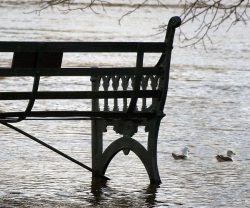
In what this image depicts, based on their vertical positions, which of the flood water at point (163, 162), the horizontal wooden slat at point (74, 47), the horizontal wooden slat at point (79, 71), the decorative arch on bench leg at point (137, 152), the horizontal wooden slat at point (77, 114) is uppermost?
the horizontal wooden slat at point (74, 47)

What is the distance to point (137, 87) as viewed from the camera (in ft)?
27.8

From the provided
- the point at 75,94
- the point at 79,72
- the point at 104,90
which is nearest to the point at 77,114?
the point at 75,94

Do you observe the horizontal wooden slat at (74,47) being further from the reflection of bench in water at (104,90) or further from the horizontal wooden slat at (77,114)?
the horizontal wooden slat at (77,114)

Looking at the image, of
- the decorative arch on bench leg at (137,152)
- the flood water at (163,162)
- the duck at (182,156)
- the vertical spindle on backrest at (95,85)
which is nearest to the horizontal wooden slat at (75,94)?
the decorative arch on bench leg at (137,152)

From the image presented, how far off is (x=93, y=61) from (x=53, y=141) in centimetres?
1232

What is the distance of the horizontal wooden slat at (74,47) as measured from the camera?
26.6ft

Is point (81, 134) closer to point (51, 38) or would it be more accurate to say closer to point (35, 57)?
point (35, 57)

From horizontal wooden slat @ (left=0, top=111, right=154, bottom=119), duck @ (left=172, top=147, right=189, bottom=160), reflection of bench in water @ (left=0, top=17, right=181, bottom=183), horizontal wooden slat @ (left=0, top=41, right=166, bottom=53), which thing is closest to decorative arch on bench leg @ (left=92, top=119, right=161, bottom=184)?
reflection of bench in water @ (left=0, top=17, right=181, bottom=183)

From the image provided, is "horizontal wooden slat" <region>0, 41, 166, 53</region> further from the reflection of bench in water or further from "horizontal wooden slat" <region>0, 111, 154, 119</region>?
"horizontal wooden slat" <region>0, 111, 154, 119</region>

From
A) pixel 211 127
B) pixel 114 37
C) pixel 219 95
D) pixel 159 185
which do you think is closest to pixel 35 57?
pixel 159 185

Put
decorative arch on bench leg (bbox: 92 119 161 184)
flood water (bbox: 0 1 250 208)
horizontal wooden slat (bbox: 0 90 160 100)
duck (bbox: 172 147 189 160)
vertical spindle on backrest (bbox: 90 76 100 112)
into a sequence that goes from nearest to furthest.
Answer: horizontal wooden slat (bbox: 0 90 160 100)
flood water (bbox: 0 1 250 208)
decorative arch on bench leg (bbox: 92 119 161 184)
vertical spindle on backrest (bbox: 90 76 100 112)
duck (bbox: 172 147 189 160)

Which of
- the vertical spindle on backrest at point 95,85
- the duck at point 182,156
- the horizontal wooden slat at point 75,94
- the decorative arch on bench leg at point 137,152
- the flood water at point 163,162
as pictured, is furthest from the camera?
the duck at point 182,156

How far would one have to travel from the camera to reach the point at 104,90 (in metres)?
8.64

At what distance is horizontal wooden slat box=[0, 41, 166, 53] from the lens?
26.6ft
